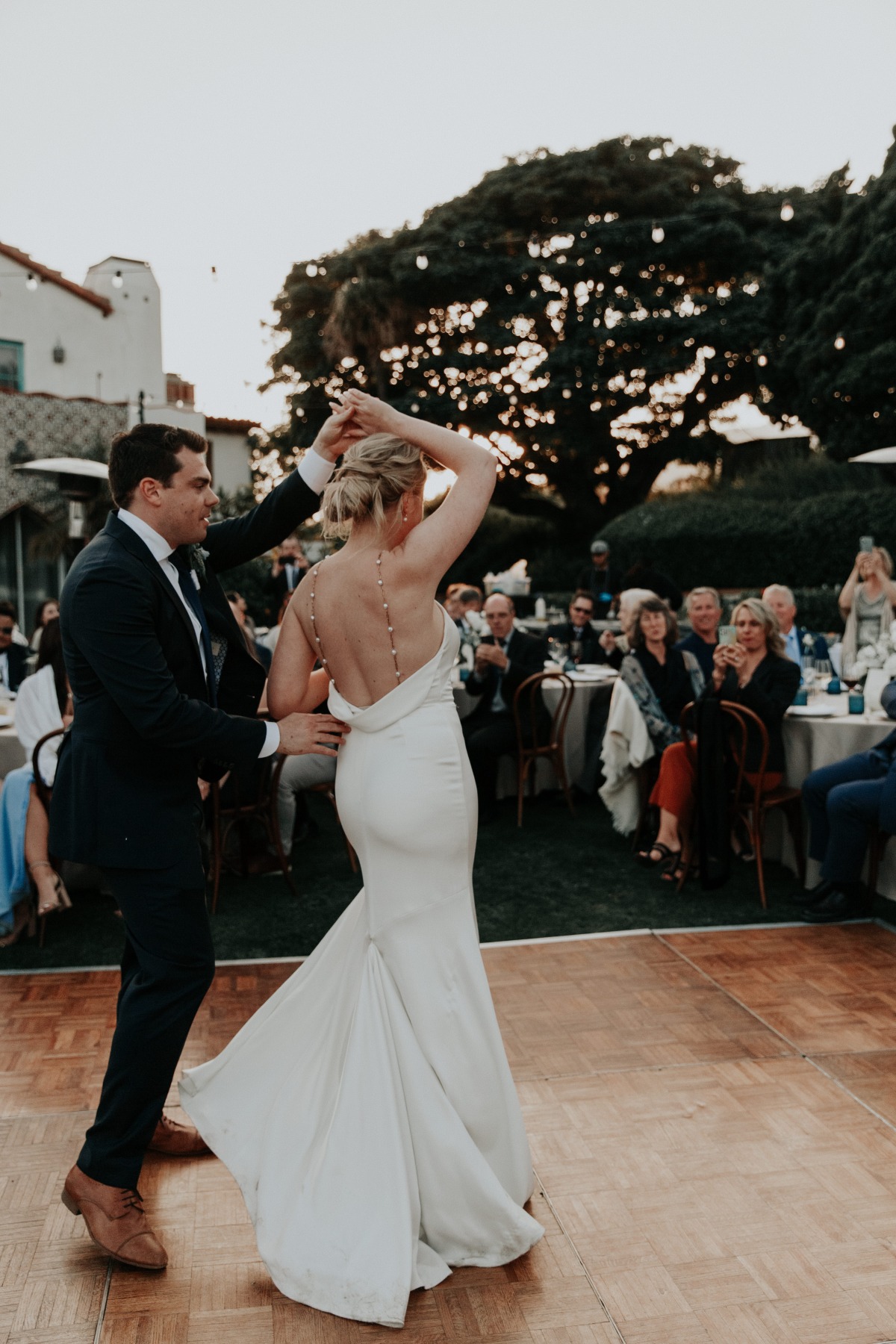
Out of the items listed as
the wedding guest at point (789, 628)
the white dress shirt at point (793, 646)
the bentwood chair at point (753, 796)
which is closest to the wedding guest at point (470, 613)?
the wedding guest at point (789, 628)

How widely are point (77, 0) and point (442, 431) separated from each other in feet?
23.3

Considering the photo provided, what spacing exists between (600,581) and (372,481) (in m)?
8.82

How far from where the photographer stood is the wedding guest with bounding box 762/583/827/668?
6414 mm

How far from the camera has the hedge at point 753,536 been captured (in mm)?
14125

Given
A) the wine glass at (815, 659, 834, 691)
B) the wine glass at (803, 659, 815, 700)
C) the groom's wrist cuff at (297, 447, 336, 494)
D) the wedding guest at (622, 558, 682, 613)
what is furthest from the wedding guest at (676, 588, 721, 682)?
the groom's wrist cuff at (297, 447, 336, 494)

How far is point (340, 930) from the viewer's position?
2.44 metres

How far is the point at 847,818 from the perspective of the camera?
454cm

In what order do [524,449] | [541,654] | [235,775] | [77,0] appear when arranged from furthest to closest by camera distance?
[524,449] → [77,0] → [541,654] → [235,775]

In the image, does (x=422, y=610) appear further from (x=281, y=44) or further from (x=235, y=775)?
(x=281, y=44)

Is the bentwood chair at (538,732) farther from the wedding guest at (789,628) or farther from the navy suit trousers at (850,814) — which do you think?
the navy suit trousers at (850,814)

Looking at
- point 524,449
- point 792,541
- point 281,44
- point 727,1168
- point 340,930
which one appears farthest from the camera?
point 524,449

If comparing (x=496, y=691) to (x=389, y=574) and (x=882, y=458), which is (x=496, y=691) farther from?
(x=882, y=458)

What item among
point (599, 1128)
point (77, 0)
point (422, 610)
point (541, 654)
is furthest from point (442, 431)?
point (77, 0)

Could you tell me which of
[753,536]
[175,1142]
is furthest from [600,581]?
[175,1142]
